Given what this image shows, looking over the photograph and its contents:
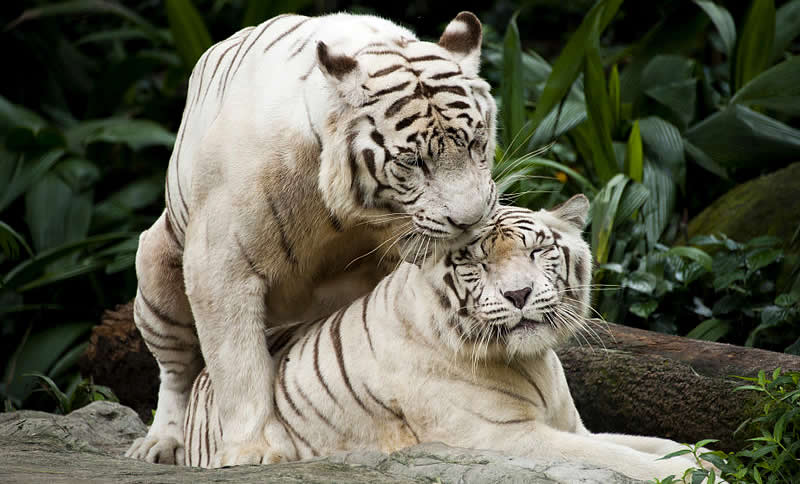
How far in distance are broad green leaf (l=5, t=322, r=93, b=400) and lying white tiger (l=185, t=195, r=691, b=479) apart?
139 inches

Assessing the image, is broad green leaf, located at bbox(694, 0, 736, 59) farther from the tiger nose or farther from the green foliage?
the tiger nose

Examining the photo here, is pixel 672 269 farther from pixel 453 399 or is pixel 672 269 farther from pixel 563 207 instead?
pixel 453 399

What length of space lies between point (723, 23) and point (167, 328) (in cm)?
410

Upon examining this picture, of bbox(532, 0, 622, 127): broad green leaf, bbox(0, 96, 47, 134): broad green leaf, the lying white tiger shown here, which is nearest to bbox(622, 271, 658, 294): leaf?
bbox(532, 0, 622, 127): broad green leaf

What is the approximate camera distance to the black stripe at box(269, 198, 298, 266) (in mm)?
3128

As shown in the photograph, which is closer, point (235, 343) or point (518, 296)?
point (518, 296)

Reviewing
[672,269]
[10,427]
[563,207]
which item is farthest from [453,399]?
[672,269]

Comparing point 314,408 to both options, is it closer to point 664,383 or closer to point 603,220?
point 664,383

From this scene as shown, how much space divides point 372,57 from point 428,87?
0.23 m

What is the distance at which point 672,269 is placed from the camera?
4.87m

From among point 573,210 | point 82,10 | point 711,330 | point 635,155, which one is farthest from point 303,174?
point 82,10

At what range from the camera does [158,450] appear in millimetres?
3709

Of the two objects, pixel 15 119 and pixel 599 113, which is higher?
pixel 599 113

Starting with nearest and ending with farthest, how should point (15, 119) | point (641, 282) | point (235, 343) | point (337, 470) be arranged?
point (337, 470) → point (235, 343) → point (641, 282) → point (15, 119)
